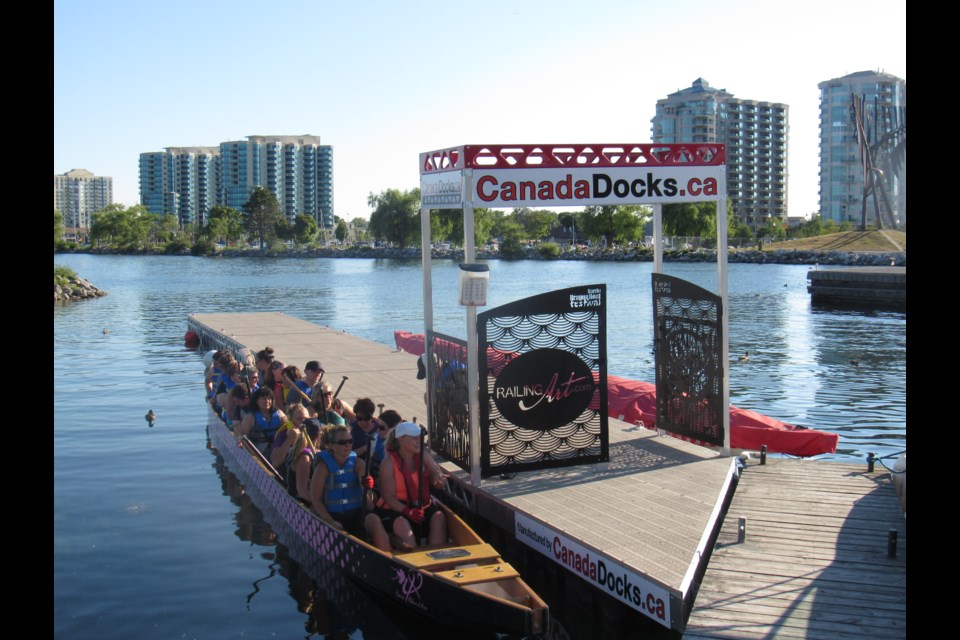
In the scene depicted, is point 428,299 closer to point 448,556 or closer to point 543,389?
point 543,389

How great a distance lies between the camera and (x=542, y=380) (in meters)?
12.0

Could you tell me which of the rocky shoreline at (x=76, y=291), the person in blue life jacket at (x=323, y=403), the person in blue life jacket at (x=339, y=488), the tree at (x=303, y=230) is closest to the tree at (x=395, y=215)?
the tree at (x=303, y=230)

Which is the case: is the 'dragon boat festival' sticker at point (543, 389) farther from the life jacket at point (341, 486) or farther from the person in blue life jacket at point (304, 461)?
the person in blue life jacket at point (304, 461)

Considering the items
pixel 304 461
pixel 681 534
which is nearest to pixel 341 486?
pixel 304 461

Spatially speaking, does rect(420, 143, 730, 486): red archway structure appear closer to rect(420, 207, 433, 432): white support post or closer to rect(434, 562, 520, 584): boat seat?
rect(420, 207, 433, 432): white support post

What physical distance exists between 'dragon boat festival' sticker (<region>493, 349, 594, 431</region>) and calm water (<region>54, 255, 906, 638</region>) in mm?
2487

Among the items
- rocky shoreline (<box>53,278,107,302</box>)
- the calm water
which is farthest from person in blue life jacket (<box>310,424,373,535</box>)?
rocky shoreline (<box>53,278,107,302</box>)

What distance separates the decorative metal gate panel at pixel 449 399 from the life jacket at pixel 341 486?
2.00 m

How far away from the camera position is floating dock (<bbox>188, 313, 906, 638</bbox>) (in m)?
8.77

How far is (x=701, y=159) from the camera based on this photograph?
41.0 ft

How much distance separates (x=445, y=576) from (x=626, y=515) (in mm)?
2310
